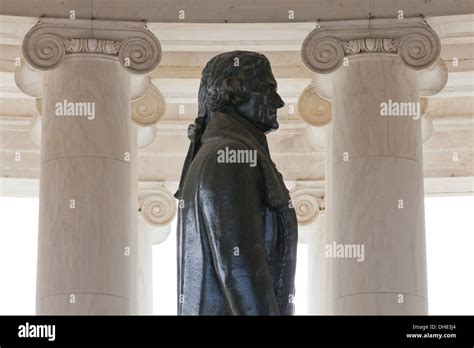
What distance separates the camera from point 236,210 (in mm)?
20938

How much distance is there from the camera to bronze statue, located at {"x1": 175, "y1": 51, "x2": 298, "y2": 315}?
20.7 metres

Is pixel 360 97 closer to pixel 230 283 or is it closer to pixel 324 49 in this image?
pixel 324 49

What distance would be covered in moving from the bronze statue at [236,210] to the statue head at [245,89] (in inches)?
0.6

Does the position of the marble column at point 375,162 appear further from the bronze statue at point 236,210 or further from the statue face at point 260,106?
the bronze statue at point 236,210

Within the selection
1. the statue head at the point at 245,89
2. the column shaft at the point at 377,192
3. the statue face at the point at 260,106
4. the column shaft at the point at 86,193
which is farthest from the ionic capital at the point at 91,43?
the statue face at the point at 260,106

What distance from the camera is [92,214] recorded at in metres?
45.9

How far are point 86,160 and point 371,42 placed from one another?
9.23m

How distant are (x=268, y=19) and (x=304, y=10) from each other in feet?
3.72

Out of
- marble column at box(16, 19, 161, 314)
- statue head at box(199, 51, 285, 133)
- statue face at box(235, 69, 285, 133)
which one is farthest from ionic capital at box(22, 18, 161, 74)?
statue face at box(235, 69, 285, 133)

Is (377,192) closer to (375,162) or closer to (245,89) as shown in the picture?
(375,162)

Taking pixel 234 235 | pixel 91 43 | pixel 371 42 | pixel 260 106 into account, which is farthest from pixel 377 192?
pixel 234 235

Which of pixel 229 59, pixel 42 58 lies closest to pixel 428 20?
pixel 42 58

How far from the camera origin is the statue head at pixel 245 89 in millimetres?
22438
